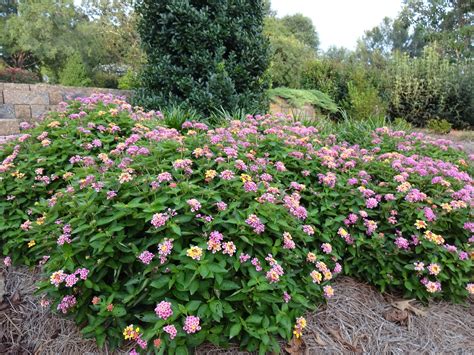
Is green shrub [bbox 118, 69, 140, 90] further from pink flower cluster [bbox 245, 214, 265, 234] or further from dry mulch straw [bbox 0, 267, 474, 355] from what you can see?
pink flower cluster [bbox 245, 214, 265, 234]

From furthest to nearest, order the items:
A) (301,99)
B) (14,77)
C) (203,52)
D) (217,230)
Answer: (14,77)
(301,99)
(203,52)
(217,230)

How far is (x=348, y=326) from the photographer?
1868 mm

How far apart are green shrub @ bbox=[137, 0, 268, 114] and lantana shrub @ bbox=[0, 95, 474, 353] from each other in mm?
1649

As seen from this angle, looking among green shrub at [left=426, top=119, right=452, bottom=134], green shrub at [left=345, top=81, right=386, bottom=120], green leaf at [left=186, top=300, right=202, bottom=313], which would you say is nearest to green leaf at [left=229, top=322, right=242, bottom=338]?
green leaf at [left=186, top=300, right=202, bottom=313]

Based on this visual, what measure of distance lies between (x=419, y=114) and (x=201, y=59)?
21.2 ft

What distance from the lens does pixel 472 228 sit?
1.99 m

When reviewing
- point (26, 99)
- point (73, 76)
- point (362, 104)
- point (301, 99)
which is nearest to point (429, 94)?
point (362, 104)

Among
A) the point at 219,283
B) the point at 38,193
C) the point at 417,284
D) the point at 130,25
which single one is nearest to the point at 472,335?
the point at 417,284

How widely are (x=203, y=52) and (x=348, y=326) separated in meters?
3.29

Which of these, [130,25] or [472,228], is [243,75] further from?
[130,25]

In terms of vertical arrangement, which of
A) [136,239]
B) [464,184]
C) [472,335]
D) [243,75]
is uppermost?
[243,75]

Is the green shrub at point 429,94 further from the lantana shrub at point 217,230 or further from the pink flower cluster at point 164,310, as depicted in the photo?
the pink flower cluster at point 164,310

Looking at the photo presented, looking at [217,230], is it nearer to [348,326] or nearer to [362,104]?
[348,326]

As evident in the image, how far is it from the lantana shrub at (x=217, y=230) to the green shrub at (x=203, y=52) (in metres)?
1.65
